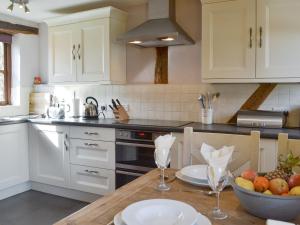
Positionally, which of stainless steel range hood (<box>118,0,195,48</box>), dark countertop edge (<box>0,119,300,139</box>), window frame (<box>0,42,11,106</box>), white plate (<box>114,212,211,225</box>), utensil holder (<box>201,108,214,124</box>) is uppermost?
stainless steel range hood (<box>118,0,195,48</box>)

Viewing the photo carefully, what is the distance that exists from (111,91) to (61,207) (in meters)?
1.51

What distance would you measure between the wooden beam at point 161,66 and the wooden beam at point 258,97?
3.21ft

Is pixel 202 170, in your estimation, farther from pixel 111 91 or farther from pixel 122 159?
pixel 111 91

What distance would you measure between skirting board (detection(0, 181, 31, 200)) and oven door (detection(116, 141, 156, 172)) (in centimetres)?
146

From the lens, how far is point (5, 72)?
4090 mm

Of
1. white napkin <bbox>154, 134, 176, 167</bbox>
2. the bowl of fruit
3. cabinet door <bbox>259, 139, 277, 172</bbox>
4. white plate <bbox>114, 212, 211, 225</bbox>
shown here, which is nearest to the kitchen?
cabinet door <bbox>259, 139, 277, 172</bbox>

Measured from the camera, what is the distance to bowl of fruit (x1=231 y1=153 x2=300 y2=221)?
95 centimetres

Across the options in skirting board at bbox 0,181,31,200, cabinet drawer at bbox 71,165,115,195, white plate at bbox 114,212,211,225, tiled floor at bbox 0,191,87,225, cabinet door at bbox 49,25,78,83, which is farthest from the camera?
cabinet door at bbox 49,25,78,83

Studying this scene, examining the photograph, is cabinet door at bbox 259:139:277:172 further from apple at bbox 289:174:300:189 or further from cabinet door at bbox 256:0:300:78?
apple at bbox 289:174:300:189

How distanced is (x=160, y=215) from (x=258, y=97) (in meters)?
2.26

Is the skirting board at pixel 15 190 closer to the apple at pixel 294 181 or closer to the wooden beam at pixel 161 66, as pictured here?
the wooden beam at pixel 161 66

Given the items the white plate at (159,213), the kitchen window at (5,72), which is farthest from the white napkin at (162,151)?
the kitchen window at (5,72)

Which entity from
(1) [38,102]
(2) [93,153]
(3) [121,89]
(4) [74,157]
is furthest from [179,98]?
(1) [38,102]

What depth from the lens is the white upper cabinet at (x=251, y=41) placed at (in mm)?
2490
